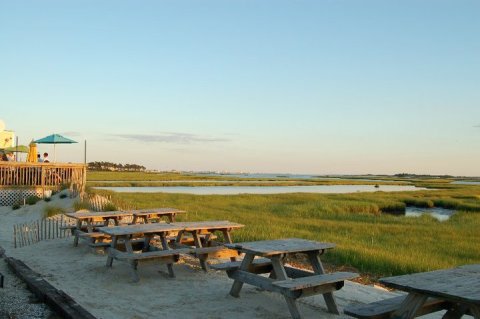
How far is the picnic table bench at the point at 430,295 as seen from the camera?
406 cm

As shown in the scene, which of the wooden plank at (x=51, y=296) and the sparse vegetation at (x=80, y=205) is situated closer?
the wooden plank at (x=51, y=296)

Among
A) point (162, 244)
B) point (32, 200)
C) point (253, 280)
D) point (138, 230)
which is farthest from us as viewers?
point (32, 200)

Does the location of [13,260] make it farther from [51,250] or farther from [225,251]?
[225,251]

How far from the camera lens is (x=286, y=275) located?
650cm

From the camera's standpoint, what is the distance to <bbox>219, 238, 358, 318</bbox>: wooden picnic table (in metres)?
5.72

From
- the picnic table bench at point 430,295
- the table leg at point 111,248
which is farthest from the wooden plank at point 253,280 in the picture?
the table leg at point 111,248

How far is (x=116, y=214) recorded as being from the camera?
11430mm

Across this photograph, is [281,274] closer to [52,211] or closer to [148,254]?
[148,254]

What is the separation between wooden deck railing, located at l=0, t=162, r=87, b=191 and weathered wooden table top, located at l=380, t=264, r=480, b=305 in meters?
18.8

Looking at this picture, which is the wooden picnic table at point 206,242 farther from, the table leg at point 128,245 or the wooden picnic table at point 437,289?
the wooden picnic table at point 437,289

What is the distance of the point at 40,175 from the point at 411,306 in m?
21.6

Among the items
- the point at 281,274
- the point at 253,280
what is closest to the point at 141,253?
the point at 253,280

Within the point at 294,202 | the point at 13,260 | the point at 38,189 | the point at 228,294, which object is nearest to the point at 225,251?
the point at 228,294

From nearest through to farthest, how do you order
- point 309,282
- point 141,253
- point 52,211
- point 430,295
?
1. point 430,295
2. point 309,282
3. point 141,253
4. point 52,211
